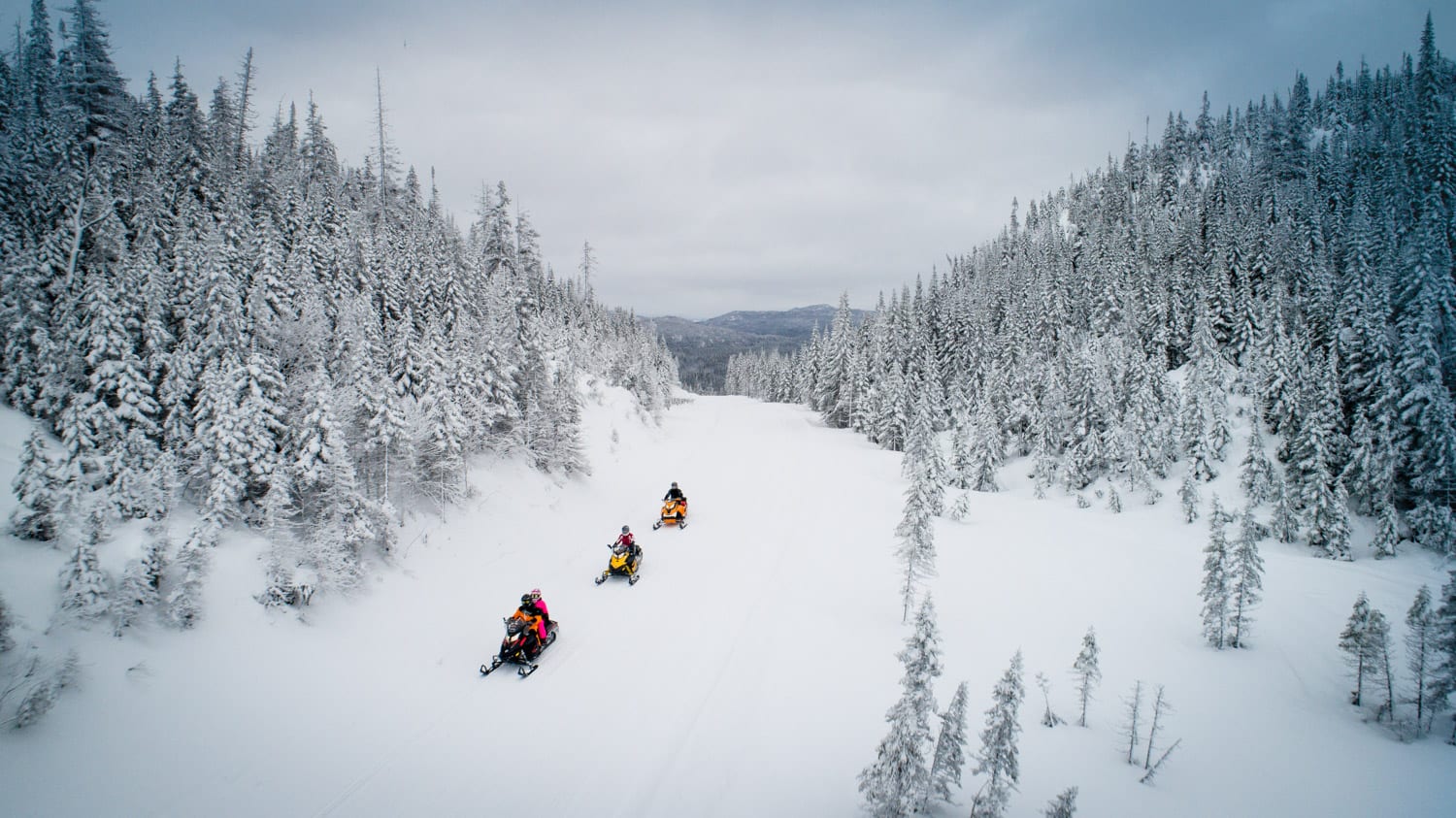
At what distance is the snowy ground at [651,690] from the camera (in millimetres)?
8008

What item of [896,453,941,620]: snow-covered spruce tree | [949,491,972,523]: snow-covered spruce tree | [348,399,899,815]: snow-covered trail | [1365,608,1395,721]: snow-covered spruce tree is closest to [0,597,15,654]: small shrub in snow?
[348,399,899,815]: snow-covered trail

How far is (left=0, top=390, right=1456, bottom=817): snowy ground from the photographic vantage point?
26.3 feet

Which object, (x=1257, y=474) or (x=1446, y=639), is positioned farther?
(x=1257, y=474)

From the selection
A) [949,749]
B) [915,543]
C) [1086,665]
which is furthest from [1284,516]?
[949,749]

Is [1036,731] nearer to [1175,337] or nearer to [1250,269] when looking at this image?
[1175,337]

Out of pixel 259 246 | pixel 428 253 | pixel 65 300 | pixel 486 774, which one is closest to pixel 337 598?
pixel 486 774

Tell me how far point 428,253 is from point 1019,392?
2023 inches

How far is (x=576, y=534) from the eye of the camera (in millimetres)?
21047

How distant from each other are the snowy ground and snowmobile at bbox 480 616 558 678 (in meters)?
0.49

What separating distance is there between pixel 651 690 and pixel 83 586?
10576 mm

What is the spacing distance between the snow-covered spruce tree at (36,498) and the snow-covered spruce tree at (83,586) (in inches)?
74.0

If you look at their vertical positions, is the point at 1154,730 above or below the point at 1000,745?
below

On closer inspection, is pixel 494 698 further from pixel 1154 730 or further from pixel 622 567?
pixel 1154 730

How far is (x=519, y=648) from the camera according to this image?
1127 cm
